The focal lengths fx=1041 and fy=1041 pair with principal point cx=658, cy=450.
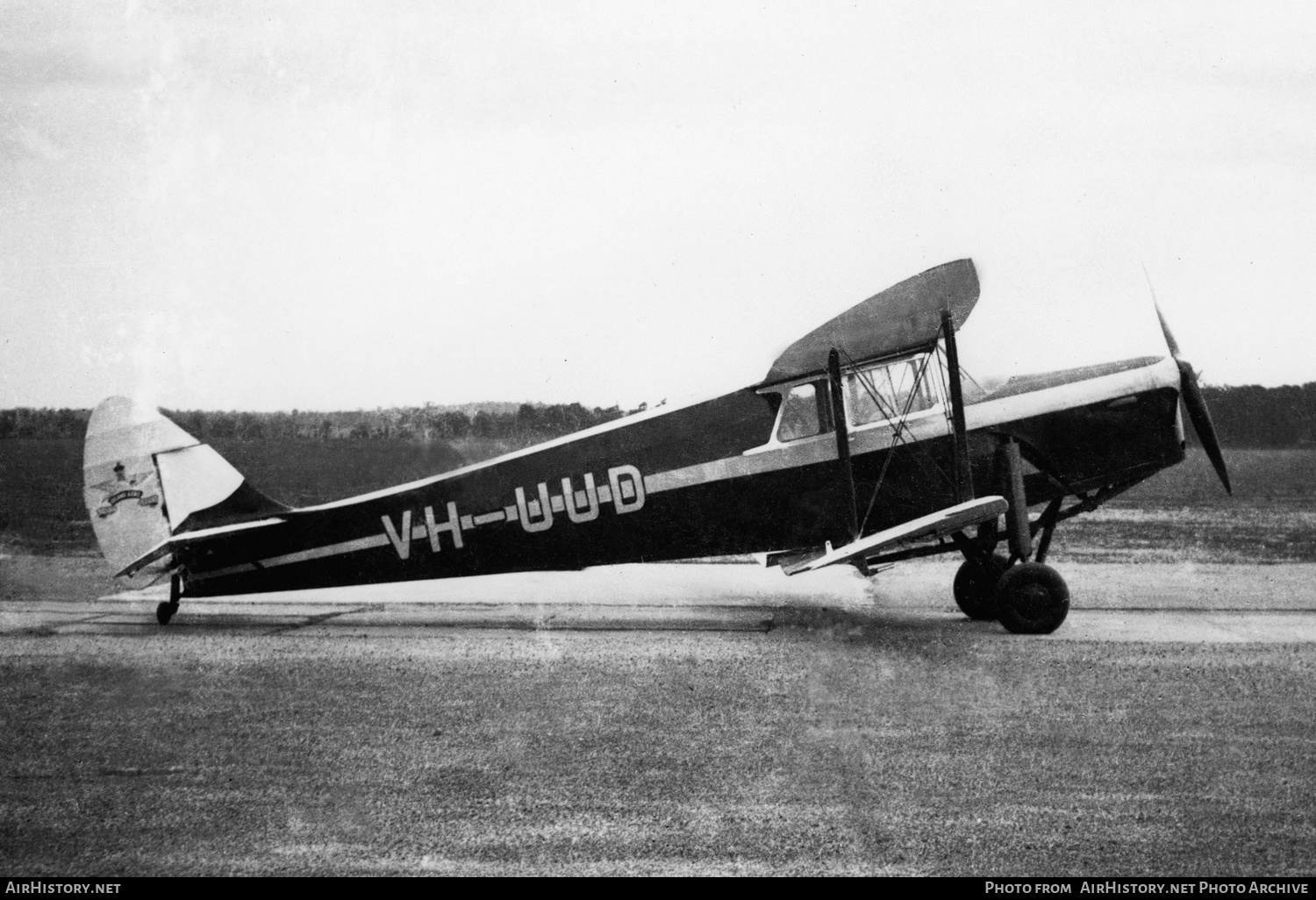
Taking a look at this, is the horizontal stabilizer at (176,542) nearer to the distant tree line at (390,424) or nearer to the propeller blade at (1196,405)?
the distant tree line at (390,424)

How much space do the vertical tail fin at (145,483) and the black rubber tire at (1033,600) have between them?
20.0 feet

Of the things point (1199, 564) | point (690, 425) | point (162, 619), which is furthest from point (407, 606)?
point (1199, 564)

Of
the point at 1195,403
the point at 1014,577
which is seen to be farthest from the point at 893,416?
the point at 1195,403

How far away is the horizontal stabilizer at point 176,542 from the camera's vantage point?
8.68 m

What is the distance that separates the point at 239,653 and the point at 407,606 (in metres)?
2.54

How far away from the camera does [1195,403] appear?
852cm

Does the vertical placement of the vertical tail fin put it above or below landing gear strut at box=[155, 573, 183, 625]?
above

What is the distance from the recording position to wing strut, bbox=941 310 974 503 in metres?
7.77

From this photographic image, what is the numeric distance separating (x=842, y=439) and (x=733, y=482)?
97 centimetres

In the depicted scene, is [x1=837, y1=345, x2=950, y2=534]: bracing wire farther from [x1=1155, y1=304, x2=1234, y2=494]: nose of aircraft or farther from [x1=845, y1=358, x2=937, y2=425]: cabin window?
[x1=1155, y1=304, x2=1234, y2=494]: nose of aircraft

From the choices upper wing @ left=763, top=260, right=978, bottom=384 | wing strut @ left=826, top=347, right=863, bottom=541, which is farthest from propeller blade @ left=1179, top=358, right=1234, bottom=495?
wing strut @ left=826, top=347, right=863, bottom=541

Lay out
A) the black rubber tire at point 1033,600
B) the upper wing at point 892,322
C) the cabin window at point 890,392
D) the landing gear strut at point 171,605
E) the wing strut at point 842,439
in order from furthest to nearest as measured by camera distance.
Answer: the landing gear strut at point 171,605 < the cabin window at point 890,392 < the wing strut at point 842,439 < the black rubber tire at point 1033,600 < the upper wing at point 892,322

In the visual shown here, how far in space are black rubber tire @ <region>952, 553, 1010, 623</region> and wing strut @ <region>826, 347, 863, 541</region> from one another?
4.00ft

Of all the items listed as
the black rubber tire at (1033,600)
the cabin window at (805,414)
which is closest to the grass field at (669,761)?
the black rubber tire at (1033,600)
